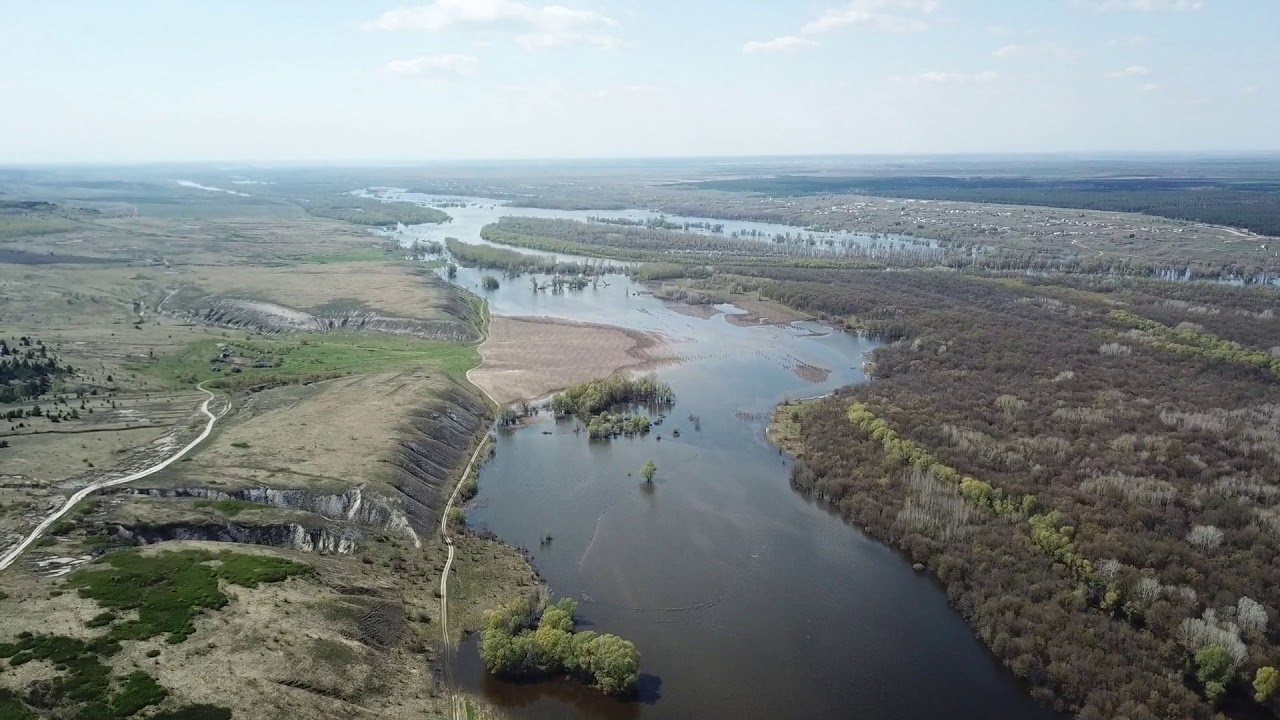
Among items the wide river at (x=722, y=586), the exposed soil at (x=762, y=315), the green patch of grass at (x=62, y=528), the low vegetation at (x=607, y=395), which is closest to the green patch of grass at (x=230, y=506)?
the green patch of grass at (x=62, y=528)

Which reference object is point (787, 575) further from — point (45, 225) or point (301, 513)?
point (45, 225)

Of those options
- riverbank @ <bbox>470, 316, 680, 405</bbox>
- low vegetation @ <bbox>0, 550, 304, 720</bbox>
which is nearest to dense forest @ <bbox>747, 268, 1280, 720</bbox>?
riverbank @ <bbox>470, 316, 680, 405</bbox>

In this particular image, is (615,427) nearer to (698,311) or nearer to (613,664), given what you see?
(613,664)

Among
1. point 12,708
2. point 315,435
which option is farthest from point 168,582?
point 315,435

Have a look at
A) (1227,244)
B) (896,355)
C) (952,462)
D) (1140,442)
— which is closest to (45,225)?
(896,355)

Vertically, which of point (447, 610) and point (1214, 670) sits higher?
point (1214, 670)

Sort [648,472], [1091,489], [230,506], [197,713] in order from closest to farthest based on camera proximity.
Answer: [197,713] → [230,506] → [1091,489] → [648,472]

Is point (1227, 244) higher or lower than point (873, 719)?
higher
